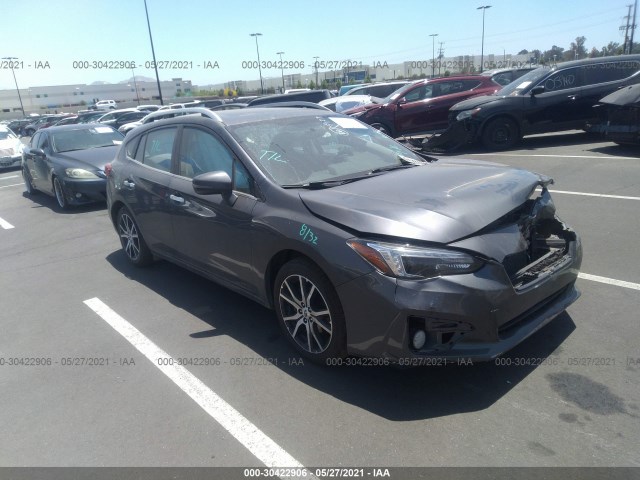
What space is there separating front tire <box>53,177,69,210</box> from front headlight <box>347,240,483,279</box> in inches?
335

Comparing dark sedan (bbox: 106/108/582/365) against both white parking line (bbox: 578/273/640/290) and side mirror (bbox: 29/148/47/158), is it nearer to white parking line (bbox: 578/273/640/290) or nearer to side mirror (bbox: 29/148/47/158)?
white parking line (bbox: 578/273/640/290)

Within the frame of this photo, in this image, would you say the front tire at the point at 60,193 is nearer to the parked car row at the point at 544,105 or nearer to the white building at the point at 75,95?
the parked car row at the point at 544,105

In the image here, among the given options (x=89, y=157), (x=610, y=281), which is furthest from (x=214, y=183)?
(x=89, y=157)

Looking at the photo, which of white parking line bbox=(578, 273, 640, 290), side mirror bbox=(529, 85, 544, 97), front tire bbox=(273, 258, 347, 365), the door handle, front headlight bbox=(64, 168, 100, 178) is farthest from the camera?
side mirror bbox=(529, 85, 544, 97)

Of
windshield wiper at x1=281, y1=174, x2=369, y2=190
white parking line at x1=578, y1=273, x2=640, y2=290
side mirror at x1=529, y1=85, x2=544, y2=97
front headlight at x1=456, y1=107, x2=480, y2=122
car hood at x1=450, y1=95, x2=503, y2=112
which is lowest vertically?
white parking line at x1=578, y1=273, x2=640, y2=290

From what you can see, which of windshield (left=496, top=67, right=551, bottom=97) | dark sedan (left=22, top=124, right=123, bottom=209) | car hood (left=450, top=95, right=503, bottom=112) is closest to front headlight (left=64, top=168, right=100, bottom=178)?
dark sedan (left=22, top=124, right=123, bottom=209)

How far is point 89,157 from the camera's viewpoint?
9938 millimetres

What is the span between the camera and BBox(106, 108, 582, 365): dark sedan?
2941 millimetres

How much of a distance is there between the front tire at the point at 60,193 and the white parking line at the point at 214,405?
6040 millimetres

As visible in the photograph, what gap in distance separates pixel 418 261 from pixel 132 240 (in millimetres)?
4121

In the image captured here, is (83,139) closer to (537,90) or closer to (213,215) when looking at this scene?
(213,215)

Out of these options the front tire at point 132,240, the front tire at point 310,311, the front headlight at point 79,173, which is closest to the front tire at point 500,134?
the front headlight at point 79,173

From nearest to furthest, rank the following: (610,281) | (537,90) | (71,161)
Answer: (610,281)
(71,161)
(537,90)

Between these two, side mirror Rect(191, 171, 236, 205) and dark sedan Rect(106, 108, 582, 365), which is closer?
dark sedan Rect(106, 108, 582, 365)
